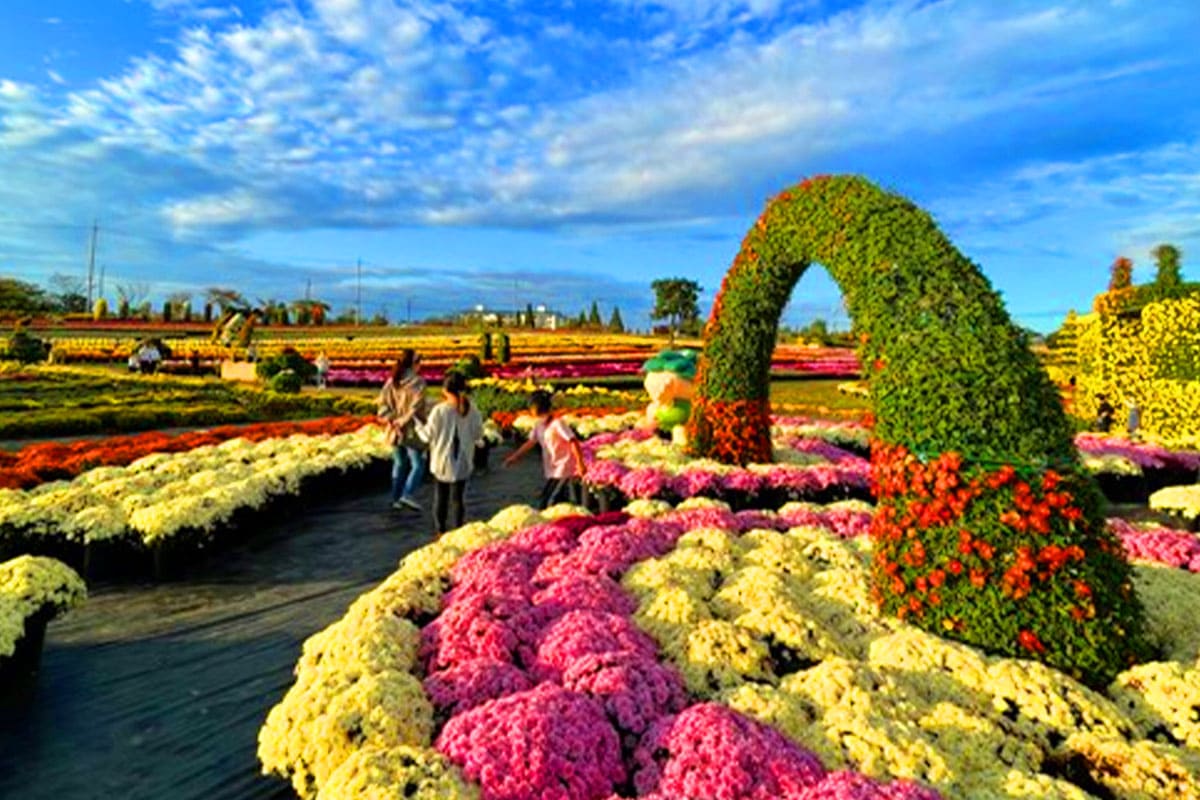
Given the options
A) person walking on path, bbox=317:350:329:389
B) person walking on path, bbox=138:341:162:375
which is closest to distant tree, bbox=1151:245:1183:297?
person walking on path, bbox=317:350:329:389

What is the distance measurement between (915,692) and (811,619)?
891mm

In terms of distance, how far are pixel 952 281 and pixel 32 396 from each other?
1056 inches

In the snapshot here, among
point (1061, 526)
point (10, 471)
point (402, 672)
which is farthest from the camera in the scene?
point (10, 471)

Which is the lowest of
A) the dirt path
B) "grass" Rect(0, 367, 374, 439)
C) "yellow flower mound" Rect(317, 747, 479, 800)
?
the dirt path

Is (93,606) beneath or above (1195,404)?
beneath

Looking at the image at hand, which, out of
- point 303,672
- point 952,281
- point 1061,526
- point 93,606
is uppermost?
point 952,281

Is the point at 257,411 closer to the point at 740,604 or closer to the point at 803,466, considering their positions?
the point at 803,466

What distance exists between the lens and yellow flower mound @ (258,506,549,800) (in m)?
3.30

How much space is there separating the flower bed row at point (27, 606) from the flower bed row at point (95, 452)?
4494 mm

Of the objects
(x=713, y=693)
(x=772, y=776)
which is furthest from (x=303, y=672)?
(x=772, y=776)

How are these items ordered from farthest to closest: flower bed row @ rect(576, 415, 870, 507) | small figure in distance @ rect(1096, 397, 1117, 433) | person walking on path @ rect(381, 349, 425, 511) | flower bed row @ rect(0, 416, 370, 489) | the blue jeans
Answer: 1. small figure in distance @ rect(1096, 397, 1117, 433)
2. the blue jeans
3. person walking on path @ rect(381, 349, 425, 511)
4. flower bed row @ rect(0, 416, 370, 489)
5. flower bed row @ rect(576, 415, 870, 507)

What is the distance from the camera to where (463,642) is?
476cm

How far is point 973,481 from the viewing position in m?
5.27

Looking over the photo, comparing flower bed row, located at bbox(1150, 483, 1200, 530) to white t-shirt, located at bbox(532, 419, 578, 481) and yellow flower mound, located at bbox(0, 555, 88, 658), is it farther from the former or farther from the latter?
yellow flower mound, located at bbox(0, 555, 88, 658)
